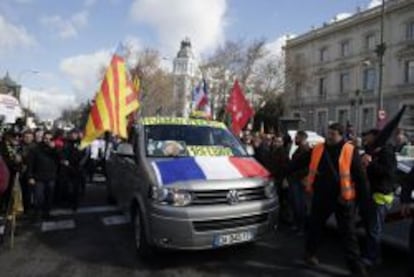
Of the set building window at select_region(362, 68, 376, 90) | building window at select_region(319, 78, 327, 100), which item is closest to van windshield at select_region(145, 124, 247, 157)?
building window at select_region(362, 68, 376, 90)

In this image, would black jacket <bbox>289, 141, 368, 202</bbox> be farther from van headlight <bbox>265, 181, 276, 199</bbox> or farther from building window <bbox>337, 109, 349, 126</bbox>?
building window <bbox>337, 109, 349, 126</bbox>

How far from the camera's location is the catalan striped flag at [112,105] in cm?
811

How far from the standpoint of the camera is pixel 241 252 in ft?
23.4

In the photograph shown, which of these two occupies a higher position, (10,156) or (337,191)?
(10,156)

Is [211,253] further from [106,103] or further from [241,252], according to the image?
[106,103]

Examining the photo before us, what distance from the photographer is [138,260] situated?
6711 mm

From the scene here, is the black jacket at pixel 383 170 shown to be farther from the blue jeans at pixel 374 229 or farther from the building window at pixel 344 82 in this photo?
the building window at pixel 344 82

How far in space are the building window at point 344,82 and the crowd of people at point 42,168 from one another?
53143 mm

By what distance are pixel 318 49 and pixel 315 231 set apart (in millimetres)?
61267

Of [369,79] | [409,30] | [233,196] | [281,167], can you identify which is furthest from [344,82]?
[233,196]

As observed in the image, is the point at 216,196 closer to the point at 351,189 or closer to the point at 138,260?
the point at 138,260

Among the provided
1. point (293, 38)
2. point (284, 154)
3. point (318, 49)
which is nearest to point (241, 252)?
point (284, 154)

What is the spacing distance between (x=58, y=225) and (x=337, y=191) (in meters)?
5.21

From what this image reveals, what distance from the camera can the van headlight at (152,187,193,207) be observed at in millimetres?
6004
